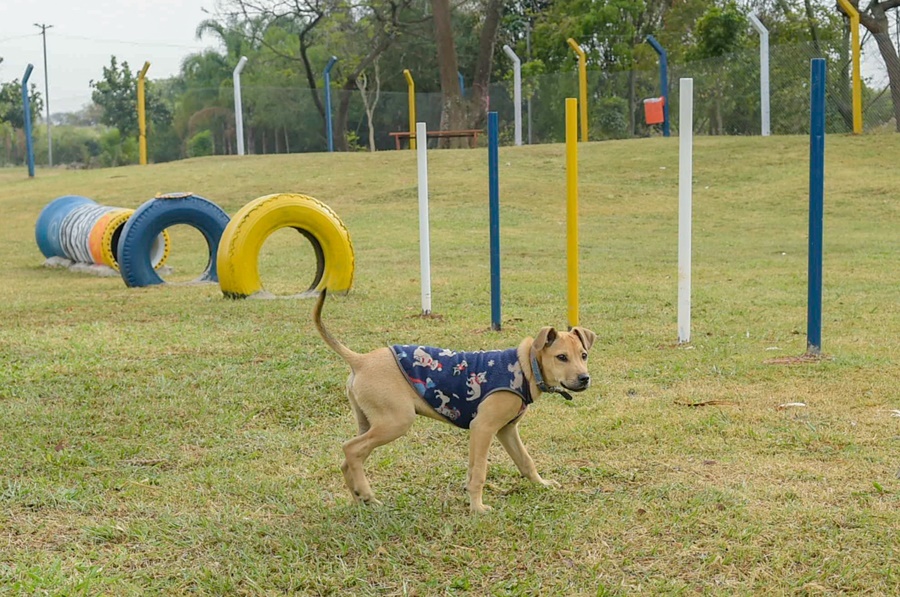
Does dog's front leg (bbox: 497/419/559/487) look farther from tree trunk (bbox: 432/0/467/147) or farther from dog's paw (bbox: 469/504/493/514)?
tree trunk (bbox: 432/0/467/147)

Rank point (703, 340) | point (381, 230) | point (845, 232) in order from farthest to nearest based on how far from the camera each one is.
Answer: point (381, 230)
point (845, 232)
point (703, 340)

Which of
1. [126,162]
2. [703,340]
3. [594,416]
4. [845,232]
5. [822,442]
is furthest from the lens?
[126,162]

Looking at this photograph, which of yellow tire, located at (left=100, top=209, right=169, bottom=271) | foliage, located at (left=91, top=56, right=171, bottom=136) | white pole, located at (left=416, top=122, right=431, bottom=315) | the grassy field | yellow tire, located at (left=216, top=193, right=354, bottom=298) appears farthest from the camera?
foliage, located at (left=91, top=56, right=171, bottom=136)

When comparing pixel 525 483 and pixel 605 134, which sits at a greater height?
pixel 605 134

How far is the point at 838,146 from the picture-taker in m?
21.3

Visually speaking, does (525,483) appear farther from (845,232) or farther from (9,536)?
(845,232)

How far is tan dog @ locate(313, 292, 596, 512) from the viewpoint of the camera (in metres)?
4.03

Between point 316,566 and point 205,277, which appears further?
point 205,277

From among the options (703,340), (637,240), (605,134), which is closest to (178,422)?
(703,340)

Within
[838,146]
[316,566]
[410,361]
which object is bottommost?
[316,566]

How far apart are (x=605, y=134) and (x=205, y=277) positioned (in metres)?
19.7

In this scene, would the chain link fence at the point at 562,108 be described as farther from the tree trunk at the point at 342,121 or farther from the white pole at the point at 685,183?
the white pole at the point at 685,183

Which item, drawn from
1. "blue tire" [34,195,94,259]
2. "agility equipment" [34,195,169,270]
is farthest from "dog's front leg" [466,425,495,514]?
"blue tire" [34,195,94,259]

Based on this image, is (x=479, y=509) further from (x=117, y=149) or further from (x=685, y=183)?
(x=117, y=149)
